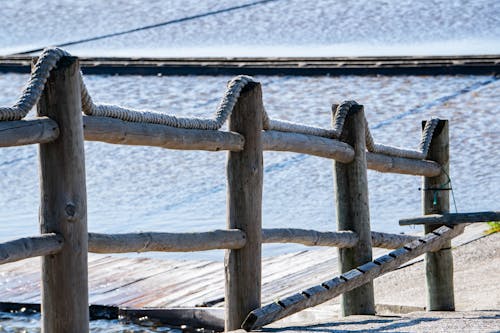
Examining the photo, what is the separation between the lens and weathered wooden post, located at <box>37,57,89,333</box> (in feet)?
13.5

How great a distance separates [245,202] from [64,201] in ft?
3.65

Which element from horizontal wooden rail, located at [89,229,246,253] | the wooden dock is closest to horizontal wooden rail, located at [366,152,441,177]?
the wooden dock

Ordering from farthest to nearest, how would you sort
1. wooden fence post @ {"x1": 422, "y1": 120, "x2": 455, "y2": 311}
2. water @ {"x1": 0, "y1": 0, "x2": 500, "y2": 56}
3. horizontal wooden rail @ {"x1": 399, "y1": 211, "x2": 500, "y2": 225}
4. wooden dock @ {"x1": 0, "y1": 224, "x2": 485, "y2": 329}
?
1. water @ {"x1": 0, "y1": 0, "x2": 500, "y2": 56}
2. wooden dock @ {"x1": 0, "y1": 224, "x2": 485, "y2": 329}
3. wooden fence post @ {"x1": 422, "y1": 120, "x2": 455, "y2": 311}
4. horizontal wooden rail @ {"x1": 399, "y1": 211, "x2": 500, "y2": 225}

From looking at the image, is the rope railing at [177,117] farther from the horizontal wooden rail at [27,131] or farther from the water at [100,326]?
the water at [100,326]

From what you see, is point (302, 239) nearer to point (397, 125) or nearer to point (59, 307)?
point (59, 307)

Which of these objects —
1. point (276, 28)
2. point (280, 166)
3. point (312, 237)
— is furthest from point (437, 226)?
point (276, 28)

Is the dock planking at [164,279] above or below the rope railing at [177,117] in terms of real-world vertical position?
below

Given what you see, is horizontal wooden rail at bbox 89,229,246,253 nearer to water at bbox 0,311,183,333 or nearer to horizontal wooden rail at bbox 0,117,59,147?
horizontal wooden rail at bbox 0,117,59,147

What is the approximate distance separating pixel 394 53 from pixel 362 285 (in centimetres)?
1353

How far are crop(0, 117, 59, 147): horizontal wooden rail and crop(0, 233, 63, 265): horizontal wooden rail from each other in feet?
1.03

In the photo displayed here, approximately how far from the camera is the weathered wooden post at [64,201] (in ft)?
13.5

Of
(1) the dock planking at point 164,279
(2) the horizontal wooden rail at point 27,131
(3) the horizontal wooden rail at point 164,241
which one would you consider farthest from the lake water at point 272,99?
(2) the horizontal wooden rail at point 27,131

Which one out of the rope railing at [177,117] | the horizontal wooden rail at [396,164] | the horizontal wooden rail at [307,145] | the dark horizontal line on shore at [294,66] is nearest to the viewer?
the rope railing at [177,117]

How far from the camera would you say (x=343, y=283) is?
536cm
